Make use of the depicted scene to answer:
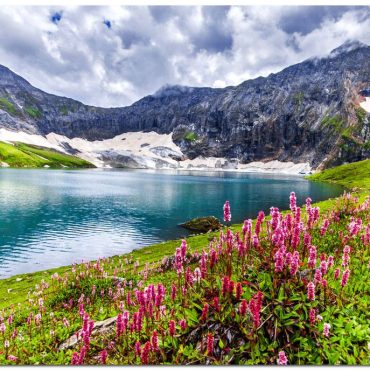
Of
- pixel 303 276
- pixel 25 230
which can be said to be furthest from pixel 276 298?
pixel 25 230

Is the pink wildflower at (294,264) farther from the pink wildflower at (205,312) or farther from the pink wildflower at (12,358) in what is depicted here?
the pink wildflower at (12,358)

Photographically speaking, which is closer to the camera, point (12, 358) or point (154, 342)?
point (154, 342)

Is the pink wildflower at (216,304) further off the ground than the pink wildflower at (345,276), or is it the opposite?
the pink wildflower at (345,276)

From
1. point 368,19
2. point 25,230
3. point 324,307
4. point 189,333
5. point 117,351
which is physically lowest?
point 25,230

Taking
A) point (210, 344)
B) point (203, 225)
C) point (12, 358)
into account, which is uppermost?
point (210, 344)

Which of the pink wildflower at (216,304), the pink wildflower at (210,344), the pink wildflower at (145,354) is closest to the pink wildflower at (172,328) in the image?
the pink wildflower at (145,354)

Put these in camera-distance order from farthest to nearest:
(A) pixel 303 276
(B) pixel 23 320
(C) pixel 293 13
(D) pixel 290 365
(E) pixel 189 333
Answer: (B) pixel 23 320 < (C) pixel 293 13 < (A) pixel 303 276 < (E) pixel 189 333 < (D) pixel 290 365

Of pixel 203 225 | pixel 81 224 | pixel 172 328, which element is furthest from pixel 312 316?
pixel 81 224

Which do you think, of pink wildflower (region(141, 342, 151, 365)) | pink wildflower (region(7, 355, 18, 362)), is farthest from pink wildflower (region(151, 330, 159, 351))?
pink wildflower (region(7, 355, 18, 362))

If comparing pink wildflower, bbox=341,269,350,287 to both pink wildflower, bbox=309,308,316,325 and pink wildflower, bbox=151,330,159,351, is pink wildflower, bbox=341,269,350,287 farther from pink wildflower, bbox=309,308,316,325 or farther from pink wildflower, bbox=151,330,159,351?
pink wildflower, bbox=151,330,159,351

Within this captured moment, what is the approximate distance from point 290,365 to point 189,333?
2.05 m

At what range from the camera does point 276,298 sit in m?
6.72

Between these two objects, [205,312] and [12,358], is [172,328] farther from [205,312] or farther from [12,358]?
[12,358]

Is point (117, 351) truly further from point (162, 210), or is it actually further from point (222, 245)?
point (162, 210)
